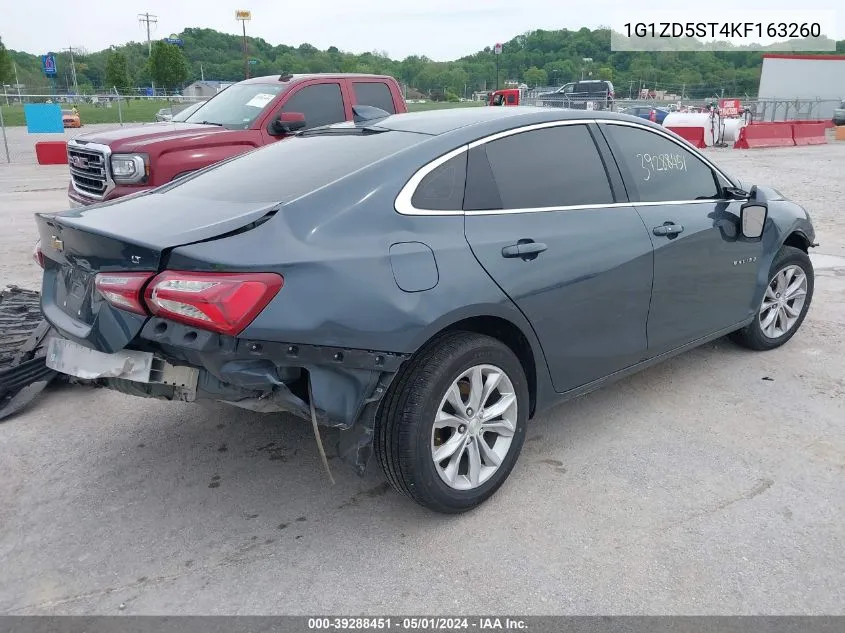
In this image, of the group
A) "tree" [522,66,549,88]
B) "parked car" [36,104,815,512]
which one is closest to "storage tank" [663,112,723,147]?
"parked car" [36,104,815,512]

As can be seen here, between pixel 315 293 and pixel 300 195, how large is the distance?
51cm

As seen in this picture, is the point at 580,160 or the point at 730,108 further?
the point at 730,108

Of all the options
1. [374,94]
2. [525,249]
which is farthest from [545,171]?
[374,94]

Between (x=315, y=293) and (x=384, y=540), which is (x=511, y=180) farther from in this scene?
(x=384, y=540)

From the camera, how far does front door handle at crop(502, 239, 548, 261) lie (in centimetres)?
Answer: 315

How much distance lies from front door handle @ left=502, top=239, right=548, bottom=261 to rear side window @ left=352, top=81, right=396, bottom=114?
5.66 metres

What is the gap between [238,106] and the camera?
8.25 meters

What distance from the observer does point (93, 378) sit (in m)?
2.99

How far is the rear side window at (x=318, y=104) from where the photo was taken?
8117 mm

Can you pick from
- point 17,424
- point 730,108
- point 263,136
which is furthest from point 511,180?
point 730,108

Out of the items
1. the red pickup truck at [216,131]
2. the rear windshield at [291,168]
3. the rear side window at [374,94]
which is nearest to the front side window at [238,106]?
the red pickup truck at [216,131]

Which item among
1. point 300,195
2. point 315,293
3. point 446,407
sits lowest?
point 446,407

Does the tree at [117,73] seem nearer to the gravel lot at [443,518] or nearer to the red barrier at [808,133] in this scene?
the red barrier at [808,133]

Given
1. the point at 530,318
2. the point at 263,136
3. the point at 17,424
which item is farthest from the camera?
the point at 263,136
